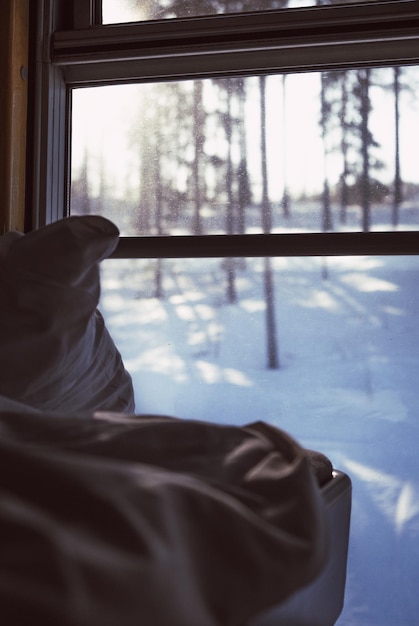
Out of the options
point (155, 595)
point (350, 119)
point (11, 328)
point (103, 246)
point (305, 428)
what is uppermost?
point (350, 119)

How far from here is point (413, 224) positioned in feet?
7.68

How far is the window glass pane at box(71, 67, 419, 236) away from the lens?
2.38 m

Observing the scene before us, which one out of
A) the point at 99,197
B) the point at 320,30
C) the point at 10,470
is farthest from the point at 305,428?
the point at 10,470

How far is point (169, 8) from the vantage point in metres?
2.61

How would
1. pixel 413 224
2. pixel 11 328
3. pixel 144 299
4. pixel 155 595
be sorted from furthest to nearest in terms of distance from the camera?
pixel 144 299, pixel 413 224, pixel 11 328, pixel 155 595

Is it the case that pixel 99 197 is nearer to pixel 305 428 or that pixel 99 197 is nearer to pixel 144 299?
pixel 144 299

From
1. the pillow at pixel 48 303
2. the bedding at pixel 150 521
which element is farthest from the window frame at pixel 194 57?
the bedding at pixel 150 521

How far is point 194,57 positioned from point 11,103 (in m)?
0.65

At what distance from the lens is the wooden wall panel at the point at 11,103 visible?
95.7 inches

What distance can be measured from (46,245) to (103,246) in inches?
3.6

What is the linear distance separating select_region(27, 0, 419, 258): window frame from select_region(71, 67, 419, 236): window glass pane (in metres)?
0.05

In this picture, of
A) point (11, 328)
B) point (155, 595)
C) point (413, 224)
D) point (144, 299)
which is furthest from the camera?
point (144, 299)

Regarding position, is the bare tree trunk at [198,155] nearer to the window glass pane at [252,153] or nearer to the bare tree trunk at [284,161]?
the window glass pane at [252,153]

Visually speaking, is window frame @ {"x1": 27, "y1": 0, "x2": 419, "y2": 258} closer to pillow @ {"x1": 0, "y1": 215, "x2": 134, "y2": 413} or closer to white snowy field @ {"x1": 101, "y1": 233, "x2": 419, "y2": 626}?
white snowy field @ {"x1": 101, "y1": 233, "x2": 419, "y2": 626}
